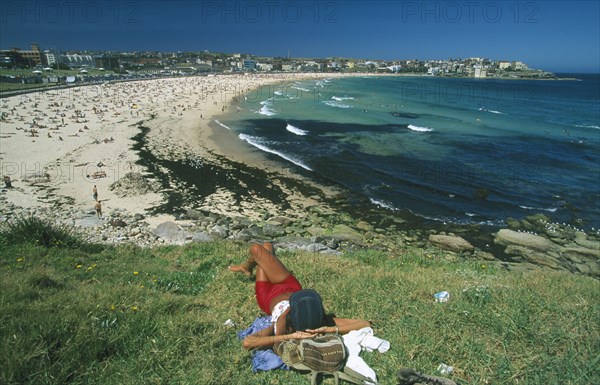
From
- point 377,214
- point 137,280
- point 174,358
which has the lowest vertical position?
point 377,214

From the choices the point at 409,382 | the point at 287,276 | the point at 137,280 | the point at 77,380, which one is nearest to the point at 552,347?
the point at 409,382

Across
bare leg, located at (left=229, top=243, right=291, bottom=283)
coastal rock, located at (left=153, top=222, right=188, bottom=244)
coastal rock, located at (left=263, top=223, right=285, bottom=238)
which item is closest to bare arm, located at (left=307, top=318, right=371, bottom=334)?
bare leg, located at (left=229, top=243, right=291, bottom=283)

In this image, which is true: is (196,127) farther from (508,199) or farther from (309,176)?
(508,199)

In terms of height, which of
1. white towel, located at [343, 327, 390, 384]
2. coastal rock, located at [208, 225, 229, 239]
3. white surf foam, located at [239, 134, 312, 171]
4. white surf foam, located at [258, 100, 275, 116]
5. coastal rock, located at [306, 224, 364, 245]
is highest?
white towel, located at [343, 327, 390, 384]

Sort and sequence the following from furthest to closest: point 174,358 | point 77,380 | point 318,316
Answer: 1. point 318,316
2. point 174,358
3. point 77,380

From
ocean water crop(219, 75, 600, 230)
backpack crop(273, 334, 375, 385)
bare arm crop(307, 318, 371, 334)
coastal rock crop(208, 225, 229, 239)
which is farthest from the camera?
ocean water crop(219, 75, 600, 230)

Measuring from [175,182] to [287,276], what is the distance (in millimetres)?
17610

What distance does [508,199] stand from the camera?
68.3 ft

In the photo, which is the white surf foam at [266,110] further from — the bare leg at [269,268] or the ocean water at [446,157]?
the bare leg at [269,268]

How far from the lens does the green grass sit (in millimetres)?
4055

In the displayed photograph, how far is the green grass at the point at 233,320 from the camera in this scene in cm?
405

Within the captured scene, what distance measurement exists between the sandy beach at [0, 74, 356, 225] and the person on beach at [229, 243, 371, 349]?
1193cm

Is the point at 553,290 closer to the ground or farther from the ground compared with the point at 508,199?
farther from the ground

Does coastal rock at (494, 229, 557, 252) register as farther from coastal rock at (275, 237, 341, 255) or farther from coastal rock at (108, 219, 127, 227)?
coastal rock at (108, 219, 127, 227)
